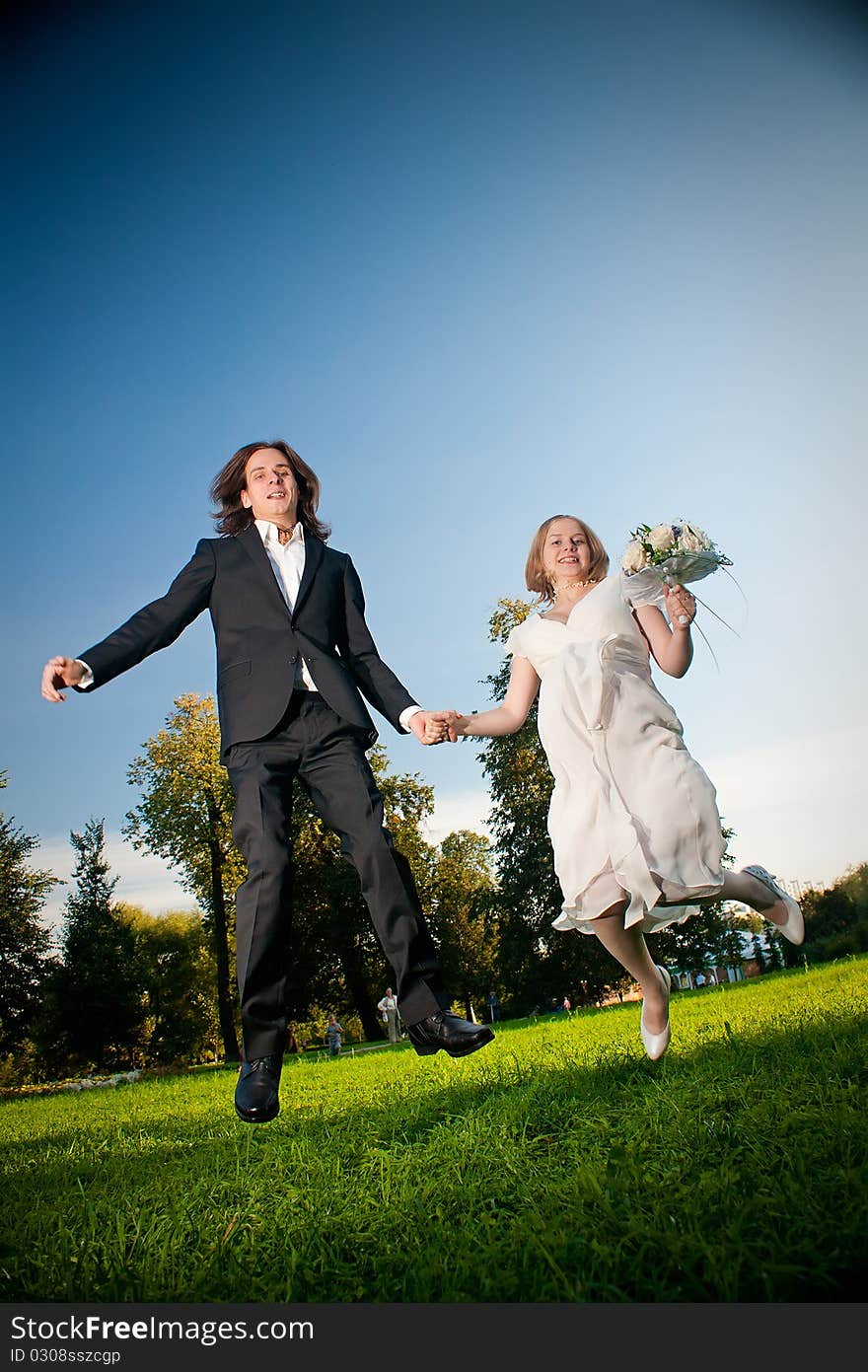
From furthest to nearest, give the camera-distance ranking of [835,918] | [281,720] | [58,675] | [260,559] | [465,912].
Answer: [465,912], [835,918], [260,559], [281,720], [58,675]

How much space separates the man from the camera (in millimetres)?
3350

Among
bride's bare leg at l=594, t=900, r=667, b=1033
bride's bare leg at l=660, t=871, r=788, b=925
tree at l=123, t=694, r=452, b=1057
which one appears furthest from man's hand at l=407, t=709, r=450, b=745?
tree at l=123, t=694, r=452, b=1057

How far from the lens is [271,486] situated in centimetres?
422

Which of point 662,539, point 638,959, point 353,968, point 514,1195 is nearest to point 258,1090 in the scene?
point 514,1195

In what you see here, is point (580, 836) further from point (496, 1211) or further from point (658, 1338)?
point (658, 1338)

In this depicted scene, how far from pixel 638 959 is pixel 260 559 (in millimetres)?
2386

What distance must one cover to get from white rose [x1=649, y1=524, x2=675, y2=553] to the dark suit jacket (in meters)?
1.38

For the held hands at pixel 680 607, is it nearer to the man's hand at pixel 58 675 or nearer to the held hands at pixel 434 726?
the held hands at pixel 434 726

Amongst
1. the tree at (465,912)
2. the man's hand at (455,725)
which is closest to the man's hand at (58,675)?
the man's hand at (455,725)

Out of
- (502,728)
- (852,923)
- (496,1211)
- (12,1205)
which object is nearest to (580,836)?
(502,728)

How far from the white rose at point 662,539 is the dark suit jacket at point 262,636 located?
4.52 feet

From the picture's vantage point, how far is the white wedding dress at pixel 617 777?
3598mm

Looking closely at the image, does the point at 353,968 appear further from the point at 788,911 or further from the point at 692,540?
the point at 692,540

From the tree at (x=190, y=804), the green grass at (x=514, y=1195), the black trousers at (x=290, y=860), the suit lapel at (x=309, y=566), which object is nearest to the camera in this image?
the green grass at (x=514, y=1195)
